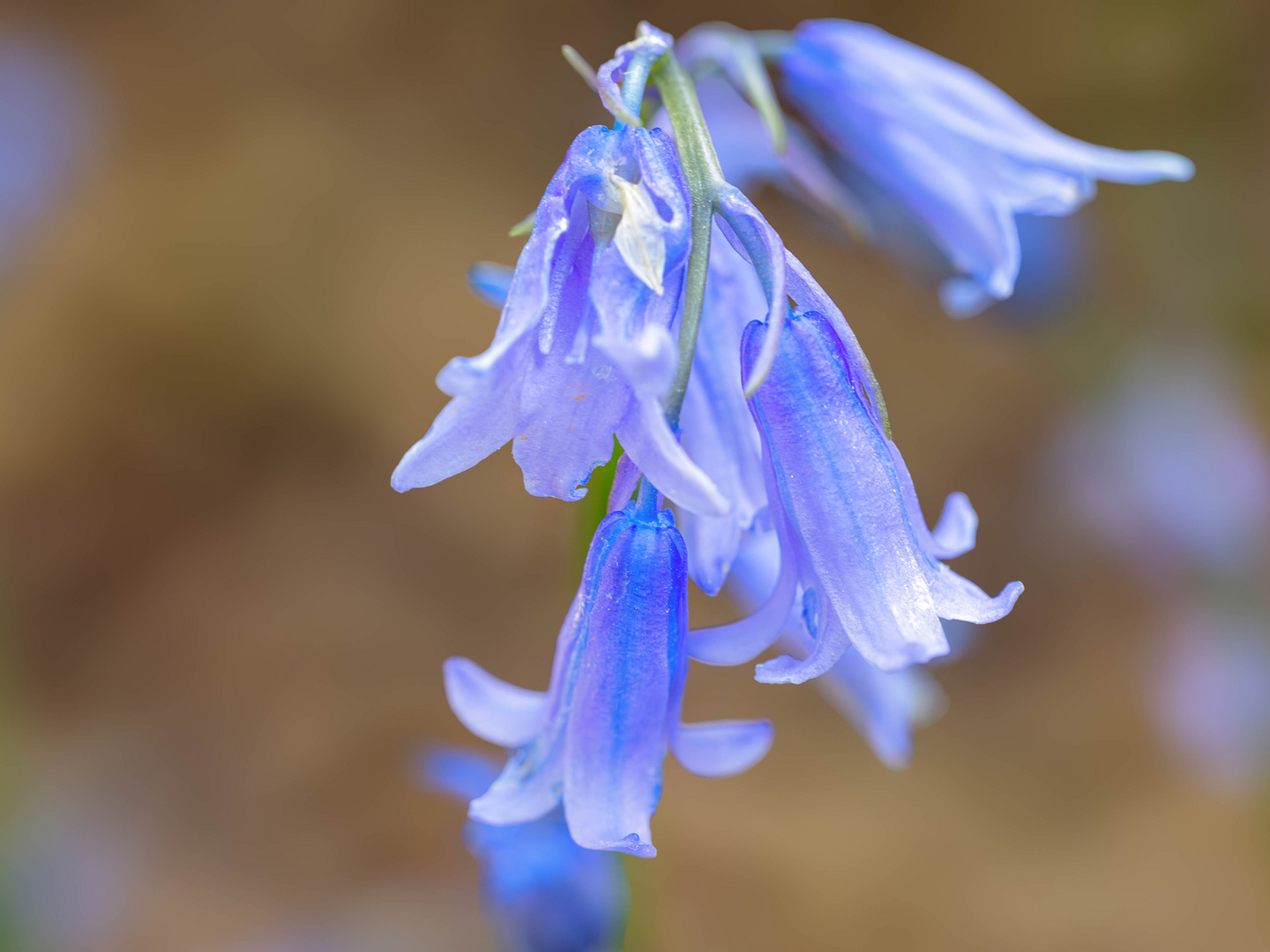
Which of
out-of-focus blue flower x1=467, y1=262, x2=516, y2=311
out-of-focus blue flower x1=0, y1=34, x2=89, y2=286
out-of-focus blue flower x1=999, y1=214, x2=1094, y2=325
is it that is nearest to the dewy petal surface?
out-of-focus blue flower x1=467, y1=262, x2=516, y2=311

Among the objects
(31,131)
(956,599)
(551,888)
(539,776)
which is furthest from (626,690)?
(31,131)

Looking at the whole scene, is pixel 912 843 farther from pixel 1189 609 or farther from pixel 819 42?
pixel 819 42

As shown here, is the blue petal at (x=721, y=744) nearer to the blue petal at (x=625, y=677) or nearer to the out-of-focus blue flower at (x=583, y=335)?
the blue petal at (x=625, y=677)

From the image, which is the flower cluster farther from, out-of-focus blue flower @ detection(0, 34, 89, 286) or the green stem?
out-of-focus blue flower @ detection(0, 34, 89, 286)

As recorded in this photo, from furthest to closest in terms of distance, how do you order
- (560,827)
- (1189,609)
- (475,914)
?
(1189,609), (475,914), (560,827)

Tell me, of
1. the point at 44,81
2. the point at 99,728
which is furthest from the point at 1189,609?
the point at 44,81

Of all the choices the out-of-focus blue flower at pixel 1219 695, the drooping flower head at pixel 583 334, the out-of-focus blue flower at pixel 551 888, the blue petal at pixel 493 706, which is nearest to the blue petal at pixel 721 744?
the blue petal at pixel 493 706

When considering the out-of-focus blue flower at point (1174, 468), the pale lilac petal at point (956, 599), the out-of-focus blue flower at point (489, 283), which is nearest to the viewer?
the pale lilac petal at point (956, 599)

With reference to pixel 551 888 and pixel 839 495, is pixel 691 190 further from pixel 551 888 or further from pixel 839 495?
pixel 551 888
